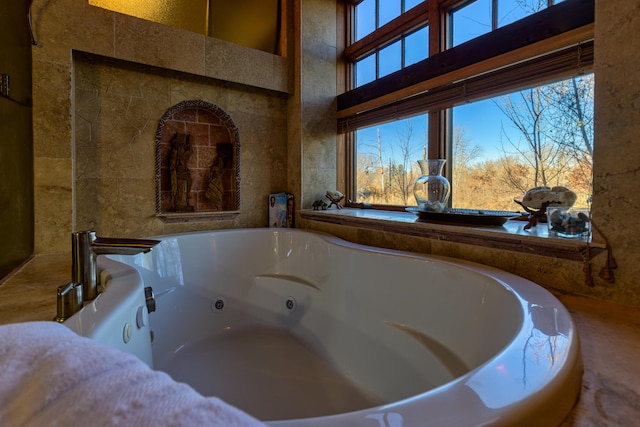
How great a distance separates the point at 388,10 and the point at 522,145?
1.34 m

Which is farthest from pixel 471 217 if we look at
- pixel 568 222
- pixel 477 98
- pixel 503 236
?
pixel 477 98

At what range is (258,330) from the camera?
1681 millimetres

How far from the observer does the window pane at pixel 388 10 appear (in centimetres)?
200

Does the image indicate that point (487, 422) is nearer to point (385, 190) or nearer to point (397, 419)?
point (397, 419)

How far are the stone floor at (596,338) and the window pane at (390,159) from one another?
45.4 inches

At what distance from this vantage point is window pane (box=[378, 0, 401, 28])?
2000mm

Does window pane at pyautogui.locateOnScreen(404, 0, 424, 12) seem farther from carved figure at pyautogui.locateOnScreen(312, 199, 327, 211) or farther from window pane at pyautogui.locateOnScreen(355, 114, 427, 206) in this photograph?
carved figure at pyautogui.locateOnScreen(312, 199, 327, 211)

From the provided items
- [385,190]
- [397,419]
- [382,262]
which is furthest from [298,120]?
[397,419]

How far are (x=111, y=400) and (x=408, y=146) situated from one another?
6.31 ft

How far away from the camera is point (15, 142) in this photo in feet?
4.20

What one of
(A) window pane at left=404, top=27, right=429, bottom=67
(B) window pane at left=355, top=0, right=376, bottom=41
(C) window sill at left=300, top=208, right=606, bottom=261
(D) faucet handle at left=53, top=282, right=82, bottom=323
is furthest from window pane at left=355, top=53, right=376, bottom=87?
(D) faucet handle at left=53, top=282, right=82, bottom=323

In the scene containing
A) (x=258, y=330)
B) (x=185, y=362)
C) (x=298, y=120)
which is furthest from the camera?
(x=298, y=120)

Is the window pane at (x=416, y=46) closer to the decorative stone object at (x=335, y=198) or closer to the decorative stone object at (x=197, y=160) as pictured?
the decorative stone object at (x=335, y=198)

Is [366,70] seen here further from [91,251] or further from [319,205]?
[91,251]
